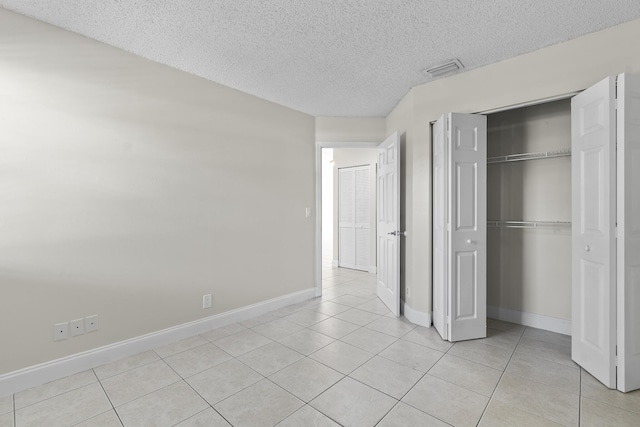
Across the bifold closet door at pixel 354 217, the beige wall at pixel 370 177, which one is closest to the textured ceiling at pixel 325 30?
the beige wall at pixel 370 177

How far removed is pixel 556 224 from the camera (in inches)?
119

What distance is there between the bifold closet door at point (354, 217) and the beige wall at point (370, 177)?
0.25ft

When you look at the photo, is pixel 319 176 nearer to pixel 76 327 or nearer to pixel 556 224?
pixel 556 224

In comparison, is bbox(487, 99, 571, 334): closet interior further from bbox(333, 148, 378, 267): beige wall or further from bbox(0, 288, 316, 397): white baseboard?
bbox(0, 288, 316, 397): white baseboard

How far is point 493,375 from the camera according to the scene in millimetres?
2215

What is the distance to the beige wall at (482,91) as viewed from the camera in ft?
7.34

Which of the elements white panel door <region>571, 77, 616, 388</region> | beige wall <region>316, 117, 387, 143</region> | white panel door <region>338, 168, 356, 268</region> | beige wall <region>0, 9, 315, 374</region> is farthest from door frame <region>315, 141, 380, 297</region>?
white panel door <region>571, 77, 616, 388</region>

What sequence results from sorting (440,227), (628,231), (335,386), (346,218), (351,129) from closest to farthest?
(628,231), (335,386), (440,227), (351,129), (346,218)

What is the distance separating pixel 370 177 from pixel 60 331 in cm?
503

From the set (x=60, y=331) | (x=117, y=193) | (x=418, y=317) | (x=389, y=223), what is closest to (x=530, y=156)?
(x=389, y=223)

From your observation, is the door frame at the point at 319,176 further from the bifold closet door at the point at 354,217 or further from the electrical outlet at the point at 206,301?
the bifold closet door at the point at 354,217

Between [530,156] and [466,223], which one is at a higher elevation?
[530,156]

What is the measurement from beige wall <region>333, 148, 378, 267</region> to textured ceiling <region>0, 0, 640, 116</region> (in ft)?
9.57

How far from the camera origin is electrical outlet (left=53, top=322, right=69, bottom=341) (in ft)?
7.22
